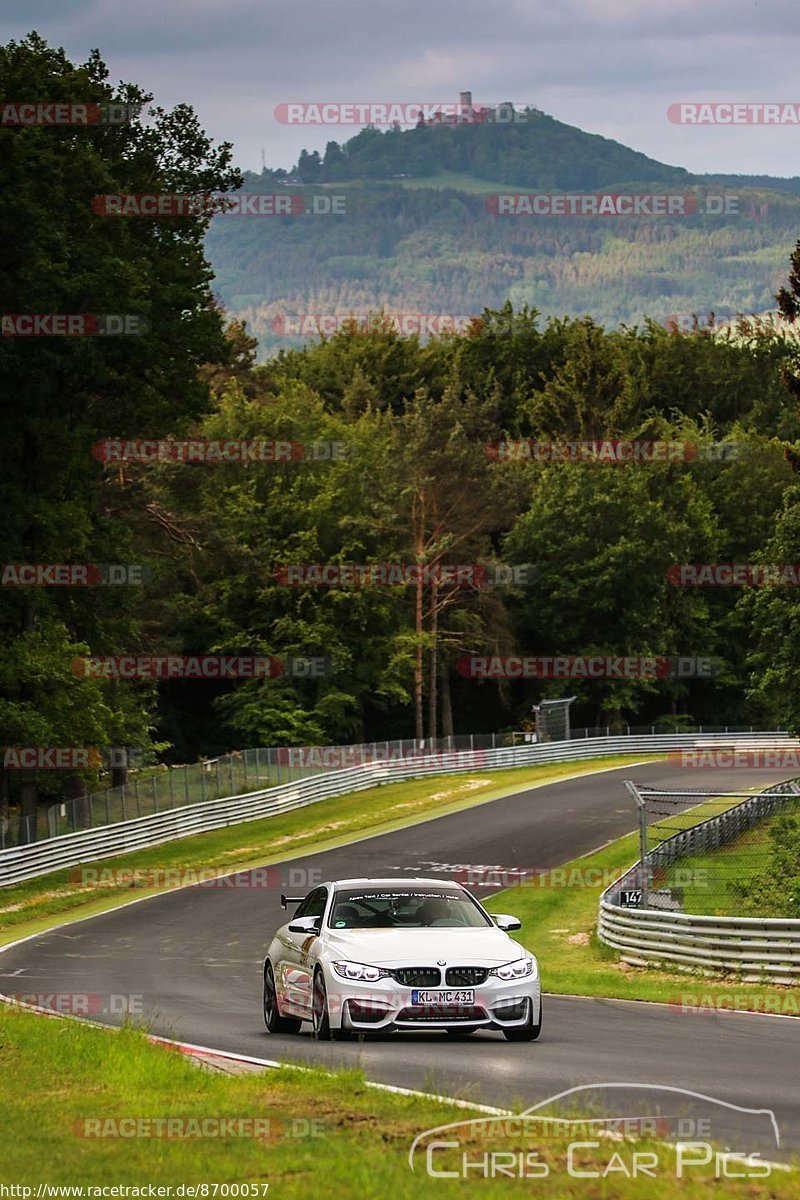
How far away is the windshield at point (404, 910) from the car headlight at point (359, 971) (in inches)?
35.1

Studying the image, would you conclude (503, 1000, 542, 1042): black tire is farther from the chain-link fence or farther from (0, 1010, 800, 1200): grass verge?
the chain-link fence

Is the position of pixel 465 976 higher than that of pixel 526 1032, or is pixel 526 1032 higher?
pixel 465 976

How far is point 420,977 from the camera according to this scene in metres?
→ 14.8

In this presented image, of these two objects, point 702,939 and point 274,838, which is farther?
point 274,838

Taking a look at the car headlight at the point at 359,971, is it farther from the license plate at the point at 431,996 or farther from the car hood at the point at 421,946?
the license plate at the point at 431,996

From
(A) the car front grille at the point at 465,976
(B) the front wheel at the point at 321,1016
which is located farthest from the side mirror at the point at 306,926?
(A) the car front grille at the point at 465,976

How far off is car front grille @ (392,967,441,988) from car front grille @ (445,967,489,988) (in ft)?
0.32

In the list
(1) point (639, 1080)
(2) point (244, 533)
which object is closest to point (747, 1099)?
(1) point (639, 1080)

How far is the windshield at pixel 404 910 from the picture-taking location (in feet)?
52.4

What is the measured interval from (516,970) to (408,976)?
98cm

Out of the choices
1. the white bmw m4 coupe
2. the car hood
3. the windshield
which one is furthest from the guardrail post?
the car hood

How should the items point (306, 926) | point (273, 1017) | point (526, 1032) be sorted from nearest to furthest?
point (526, 1032) < point (306, 926) < point (273, 1017)

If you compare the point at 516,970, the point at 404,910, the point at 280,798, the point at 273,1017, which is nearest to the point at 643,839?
the point at 404,910

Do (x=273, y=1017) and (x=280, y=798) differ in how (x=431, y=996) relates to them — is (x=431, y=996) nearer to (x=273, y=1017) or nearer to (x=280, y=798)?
(x=273, y=1017)
